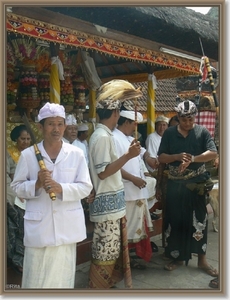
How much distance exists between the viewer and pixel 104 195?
3.25m

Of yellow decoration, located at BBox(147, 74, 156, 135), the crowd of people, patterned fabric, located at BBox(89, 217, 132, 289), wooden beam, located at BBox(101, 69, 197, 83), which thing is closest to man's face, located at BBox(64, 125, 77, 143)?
the crowd of people

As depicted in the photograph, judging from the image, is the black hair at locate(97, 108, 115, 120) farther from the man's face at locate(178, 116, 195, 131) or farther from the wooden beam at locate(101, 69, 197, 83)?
the wooden beam at locate(101, 69, 197, 83)

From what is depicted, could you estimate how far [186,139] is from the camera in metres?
3.99

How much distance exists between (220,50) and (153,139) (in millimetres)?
2863

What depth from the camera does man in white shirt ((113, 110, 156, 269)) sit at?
377 cm

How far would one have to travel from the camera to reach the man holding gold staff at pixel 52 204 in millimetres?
2689

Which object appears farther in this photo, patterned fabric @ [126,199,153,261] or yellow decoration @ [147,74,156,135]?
yellow decoration @ [147,74,156,135]

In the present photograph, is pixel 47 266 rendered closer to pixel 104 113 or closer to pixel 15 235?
pixel 15 235

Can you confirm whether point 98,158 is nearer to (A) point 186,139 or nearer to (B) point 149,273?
(A) point 186,139

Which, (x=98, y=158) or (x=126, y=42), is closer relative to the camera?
(x=98, y=158)

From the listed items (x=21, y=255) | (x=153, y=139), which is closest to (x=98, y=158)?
(x=21, y=255)

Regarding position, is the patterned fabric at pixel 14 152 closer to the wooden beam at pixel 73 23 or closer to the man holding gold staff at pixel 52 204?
the man holding gold staff at pixel 52 204

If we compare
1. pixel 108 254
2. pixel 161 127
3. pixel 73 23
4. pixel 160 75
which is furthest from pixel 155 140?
pixel 108 254

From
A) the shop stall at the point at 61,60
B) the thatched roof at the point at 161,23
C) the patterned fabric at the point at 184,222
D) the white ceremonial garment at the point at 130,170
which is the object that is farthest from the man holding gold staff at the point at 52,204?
the patterned fabric at the point at 184,222
